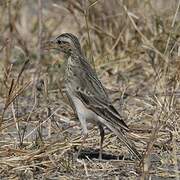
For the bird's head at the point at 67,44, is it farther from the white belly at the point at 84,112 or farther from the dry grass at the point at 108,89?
the white belly at the point at 84,112

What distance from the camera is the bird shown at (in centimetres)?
650

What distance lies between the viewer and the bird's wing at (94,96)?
6.51m

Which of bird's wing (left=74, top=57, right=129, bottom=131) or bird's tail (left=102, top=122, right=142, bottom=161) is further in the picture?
bird's wing (left=74, top=57, right=129, bottom=131)

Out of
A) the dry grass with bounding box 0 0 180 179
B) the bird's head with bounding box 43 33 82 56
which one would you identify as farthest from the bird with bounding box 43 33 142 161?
the dry grass with bounding box 0 0 180 179

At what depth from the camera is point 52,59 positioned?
10250 mm

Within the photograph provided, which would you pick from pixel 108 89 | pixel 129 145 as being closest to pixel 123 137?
pixel 129 145

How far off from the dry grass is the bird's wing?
38 cm

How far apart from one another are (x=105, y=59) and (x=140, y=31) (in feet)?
2.08

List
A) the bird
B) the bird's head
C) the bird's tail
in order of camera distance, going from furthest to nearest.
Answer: the bird's head < the bird < the bird's tail

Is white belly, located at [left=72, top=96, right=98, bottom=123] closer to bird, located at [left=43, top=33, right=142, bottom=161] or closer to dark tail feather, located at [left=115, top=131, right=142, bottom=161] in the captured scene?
bird, located at [left=43, top=33, right=142, bottom=161]

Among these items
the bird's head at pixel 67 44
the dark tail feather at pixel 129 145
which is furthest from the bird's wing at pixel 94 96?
the bird's head at pixel 67 44

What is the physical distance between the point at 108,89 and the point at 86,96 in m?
2.51

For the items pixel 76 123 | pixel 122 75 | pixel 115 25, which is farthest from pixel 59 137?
pixel 115 25

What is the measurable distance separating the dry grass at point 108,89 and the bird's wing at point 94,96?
38 centimetres
